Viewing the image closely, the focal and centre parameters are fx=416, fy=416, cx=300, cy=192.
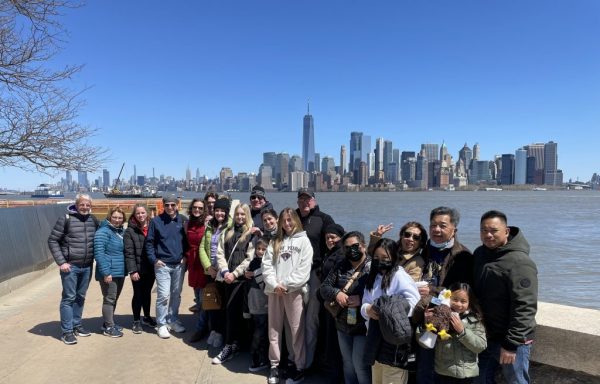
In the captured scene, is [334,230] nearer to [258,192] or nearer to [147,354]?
[258,192]

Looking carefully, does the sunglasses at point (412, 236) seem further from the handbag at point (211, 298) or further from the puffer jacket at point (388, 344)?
the handbag at point (211, 298)

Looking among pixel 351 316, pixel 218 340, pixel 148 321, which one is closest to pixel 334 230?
pixel 351 316

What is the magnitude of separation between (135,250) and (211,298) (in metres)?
1.35

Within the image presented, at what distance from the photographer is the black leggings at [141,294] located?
5664 mm

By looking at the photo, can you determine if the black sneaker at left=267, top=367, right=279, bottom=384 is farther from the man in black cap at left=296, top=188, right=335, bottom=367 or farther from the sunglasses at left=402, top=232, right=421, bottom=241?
the sunglasses at left=402, top=232, right=421, bottom=241

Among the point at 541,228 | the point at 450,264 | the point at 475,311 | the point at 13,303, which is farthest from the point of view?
the point at 541,228

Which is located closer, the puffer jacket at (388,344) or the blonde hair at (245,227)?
the puffer jacket at (388,344)

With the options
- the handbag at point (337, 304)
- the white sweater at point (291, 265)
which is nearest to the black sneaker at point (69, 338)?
the white sweater at point (291, 265)

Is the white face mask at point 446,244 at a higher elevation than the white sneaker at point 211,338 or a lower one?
higher

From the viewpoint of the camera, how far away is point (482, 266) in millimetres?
2924

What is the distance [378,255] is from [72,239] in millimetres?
4020

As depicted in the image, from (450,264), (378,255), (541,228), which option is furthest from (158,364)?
(541,228)

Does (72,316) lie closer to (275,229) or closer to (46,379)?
(46,379)

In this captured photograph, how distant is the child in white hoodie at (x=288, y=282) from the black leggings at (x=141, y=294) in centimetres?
235
